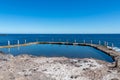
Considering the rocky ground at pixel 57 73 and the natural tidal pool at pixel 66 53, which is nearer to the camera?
the rocky ground at pixel 57 73

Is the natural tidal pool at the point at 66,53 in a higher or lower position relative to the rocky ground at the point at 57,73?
lower

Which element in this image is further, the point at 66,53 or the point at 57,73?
the point at 66,53

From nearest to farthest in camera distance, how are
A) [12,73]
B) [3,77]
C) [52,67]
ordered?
[3,77] < [12,73] < [52,67]

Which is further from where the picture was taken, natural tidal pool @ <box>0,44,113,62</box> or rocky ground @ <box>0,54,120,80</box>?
natural tidal pool @ <box>0,44,113,62</box>

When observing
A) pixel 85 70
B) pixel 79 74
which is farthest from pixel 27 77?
pixel 85 70

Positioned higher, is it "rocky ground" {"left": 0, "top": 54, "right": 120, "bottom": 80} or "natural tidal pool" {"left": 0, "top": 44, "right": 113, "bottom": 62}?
"rocky ground" {"left": 0, "top": 54, "right": 120, "bottom": 80}

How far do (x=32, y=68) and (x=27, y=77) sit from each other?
111 inches

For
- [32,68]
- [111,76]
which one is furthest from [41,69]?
[111,76]

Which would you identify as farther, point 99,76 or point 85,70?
point 85,70

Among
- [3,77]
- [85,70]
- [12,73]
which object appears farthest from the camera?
[85,70]

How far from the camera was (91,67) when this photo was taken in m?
16.5

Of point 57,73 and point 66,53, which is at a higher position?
point 57,73

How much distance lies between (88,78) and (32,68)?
576cm

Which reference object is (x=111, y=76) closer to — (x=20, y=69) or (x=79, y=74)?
(x=79, y=74)
